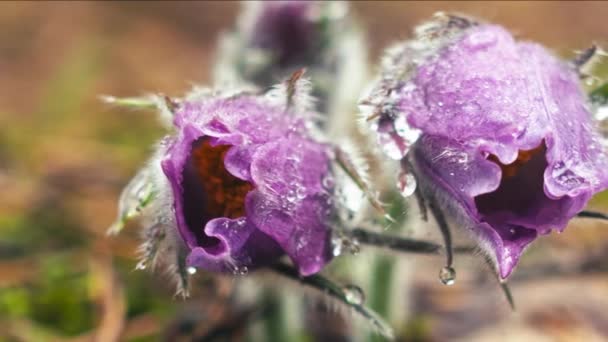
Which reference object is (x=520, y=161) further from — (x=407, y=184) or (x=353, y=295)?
(x=353, y=295)

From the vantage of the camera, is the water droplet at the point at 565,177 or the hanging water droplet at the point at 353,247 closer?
the water droplet at the point at 565,177

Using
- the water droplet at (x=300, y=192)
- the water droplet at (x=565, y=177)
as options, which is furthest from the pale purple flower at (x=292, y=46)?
the water droplet at (x=565, y=177)

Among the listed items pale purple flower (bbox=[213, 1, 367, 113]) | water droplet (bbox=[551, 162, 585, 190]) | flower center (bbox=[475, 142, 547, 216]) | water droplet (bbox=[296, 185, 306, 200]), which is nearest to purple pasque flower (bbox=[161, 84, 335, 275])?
water droplet (bbox=[296, 185, 306, 200])

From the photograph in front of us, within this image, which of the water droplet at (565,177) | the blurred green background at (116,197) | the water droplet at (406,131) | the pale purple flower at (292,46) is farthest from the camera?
the blurred green background at (116,197)

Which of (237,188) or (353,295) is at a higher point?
(237,188)

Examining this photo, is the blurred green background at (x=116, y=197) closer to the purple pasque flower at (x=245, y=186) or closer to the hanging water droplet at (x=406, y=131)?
the purple pasque flower at (x=245, y=186)

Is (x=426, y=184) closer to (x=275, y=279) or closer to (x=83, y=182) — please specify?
(x=275, y=279)

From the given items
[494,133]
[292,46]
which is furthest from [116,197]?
[494,133]

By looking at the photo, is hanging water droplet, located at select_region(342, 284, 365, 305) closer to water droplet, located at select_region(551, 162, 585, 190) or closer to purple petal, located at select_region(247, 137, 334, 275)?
purple petal, located at select_region(247, 137, 334, 275)
